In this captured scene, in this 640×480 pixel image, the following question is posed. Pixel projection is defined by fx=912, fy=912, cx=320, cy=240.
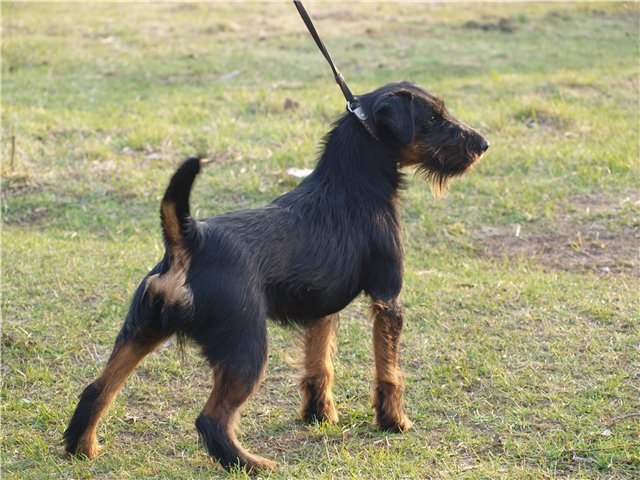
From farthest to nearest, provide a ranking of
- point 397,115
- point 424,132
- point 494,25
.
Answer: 1. point 494,25
2. point 424,132
3. point 397,115

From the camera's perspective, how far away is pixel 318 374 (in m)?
5.18

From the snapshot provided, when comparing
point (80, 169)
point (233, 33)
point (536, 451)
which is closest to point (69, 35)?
point (233, 33)

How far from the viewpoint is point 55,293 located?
6.69 metres

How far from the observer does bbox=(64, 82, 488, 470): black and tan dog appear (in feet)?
14.0

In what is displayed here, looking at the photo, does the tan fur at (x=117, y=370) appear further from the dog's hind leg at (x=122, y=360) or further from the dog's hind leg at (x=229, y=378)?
the dog's hind leg at (x=229, y=378)

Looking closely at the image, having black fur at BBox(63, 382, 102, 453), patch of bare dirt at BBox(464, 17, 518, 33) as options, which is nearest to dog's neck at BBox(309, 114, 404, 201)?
black fur at BBox(63, 382, 102, 453)

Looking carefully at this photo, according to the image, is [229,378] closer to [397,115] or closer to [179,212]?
[179,212]

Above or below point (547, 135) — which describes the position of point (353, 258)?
above

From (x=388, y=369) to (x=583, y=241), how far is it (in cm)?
341

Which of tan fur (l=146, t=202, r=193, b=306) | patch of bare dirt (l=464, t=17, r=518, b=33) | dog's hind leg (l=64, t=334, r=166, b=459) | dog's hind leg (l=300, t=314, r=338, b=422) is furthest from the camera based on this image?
patch of bare dirt (l=464, t=17, r=518, b=33)

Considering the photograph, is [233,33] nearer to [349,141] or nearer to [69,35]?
[69,35]

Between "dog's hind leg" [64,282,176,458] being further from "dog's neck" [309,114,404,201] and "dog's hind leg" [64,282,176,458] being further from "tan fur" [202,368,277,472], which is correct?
"dog's neck" [309,114,404,201]

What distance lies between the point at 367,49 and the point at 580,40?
362 centimetres

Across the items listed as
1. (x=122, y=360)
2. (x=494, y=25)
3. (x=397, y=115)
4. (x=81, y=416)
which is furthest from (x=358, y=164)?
(x=494, y=25)
